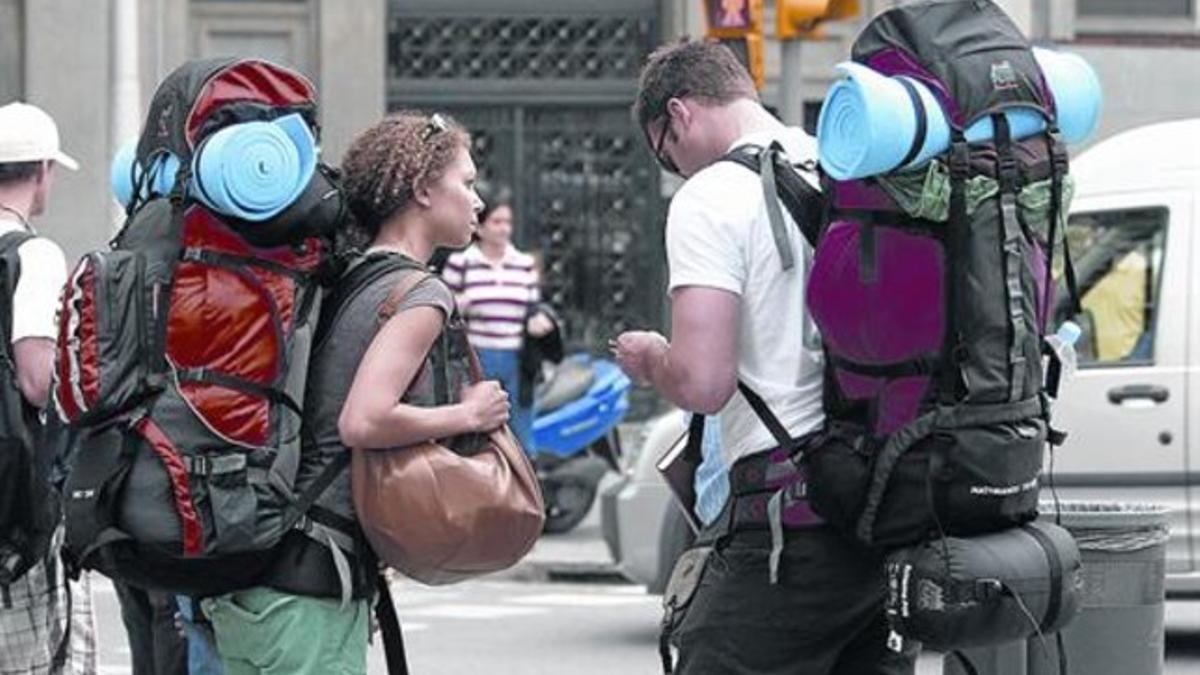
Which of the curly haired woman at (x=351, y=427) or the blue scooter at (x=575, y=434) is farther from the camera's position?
the blue scooter at (x=575, y=434)

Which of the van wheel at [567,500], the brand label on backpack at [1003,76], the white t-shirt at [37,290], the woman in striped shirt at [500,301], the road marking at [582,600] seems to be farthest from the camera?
the van wheel at [567,500]

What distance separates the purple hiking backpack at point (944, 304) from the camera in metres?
5.52

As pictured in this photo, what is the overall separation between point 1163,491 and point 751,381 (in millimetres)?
6187

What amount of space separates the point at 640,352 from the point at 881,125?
0.86m

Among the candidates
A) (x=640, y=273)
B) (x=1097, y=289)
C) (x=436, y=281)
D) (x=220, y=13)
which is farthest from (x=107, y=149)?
(x=436, y=281)

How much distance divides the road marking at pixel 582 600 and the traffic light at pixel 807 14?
3.02 meters

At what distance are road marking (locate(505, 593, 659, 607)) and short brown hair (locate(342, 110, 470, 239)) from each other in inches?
346

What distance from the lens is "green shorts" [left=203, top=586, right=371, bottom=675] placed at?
575cm

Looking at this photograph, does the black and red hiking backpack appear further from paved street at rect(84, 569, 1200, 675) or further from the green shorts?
paved street at rect(84, 569, 1200, 675)

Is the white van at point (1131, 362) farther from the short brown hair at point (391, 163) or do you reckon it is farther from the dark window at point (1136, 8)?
the dark window at point (1136, 8)

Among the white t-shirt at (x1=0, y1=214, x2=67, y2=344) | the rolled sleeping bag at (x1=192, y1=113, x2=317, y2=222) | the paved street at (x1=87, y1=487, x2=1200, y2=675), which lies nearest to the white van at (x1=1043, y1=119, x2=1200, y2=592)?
the paved street at (x1=87, y1=487, x2=1200, y2=675)

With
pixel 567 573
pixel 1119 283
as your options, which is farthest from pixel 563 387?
pixel 1119 283

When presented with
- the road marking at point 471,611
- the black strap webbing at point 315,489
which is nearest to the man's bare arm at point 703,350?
the black strap webbing at point 315,489

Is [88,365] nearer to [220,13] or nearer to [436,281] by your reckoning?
[436,281]
